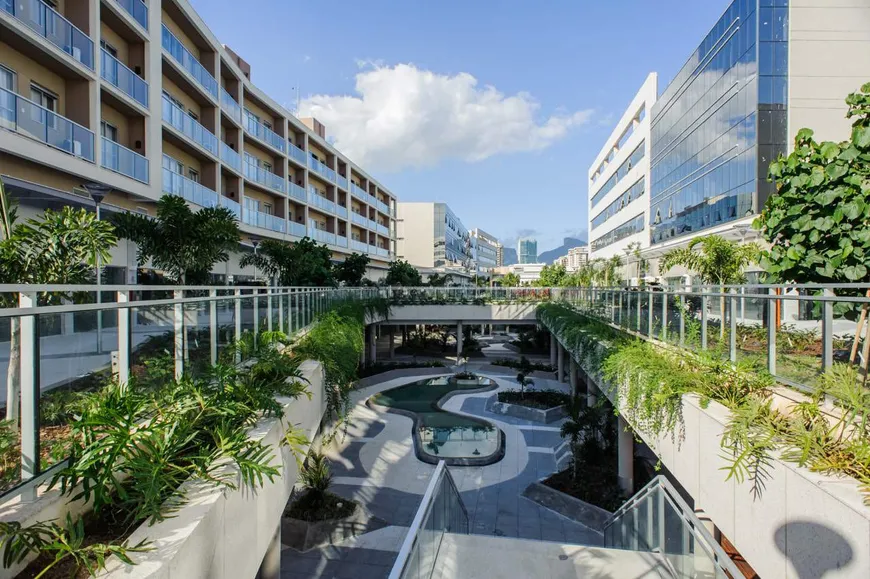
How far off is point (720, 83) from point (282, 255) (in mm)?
27026

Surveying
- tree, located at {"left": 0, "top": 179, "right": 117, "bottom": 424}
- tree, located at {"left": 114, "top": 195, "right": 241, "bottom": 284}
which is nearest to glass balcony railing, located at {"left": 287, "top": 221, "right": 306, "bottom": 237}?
tree, located at {"left": 114, "top": 195, "right": 241, "bottom": 284}

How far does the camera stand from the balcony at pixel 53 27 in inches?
462

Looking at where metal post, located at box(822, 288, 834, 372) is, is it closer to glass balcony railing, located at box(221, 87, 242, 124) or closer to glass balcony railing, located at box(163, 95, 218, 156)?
glass balcony railing, located at box(163, 95, 218, 156)

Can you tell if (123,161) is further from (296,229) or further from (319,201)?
(319,201)

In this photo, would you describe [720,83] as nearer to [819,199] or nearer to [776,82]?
[776,82]

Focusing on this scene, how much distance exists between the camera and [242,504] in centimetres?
402

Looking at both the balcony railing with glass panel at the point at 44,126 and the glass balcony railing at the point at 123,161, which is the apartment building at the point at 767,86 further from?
the balcony railing with glass panel at the point at 44,126

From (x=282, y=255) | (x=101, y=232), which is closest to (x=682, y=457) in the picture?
(x=101, y=232)

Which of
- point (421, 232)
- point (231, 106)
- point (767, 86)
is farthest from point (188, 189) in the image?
point (421, 232)

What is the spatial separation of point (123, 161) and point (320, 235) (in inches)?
808

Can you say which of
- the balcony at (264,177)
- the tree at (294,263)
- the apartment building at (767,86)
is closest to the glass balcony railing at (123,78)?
the tree at (294,263)

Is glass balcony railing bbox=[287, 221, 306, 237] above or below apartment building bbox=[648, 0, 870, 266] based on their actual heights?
below

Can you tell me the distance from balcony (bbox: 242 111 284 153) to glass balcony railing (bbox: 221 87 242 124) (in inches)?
36.5

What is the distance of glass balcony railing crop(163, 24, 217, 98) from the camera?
1879cm
